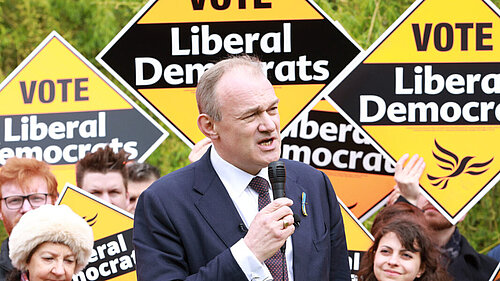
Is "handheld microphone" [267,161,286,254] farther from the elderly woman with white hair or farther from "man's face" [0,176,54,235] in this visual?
"man's face" [0,176,54,235]

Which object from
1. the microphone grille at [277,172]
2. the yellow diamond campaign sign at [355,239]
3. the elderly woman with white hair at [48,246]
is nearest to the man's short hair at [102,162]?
the elderly woman with white hair at [48,246]

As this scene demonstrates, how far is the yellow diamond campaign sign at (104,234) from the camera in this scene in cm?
511

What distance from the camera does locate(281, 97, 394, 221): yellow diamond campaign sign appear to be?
18.4 feet

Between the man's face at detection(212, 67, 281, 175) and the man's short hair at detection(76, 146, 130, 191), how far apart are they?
231cm

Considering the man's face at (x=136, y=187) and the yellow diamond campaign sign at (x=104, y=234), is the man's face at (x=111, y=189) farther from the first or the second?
the yellow diamond campaign sign at (x=104, y=234)

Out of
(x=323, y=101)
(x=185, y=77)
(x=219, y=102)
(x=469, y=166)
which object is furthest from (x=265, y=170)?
(x=323, y=101)

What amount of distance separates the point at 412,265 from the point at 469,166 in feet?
2.19

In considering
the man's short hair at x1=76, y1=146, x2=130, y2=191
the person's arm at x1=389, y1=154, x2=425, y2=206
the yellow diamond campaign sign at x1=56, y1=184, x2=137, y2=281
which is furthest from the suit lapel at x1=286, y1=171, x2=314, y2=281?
the man's short hair at x1=76, y1=146, x2=130, y2=191

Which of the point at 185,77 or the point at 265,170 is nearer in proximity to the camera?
the point at 265,170

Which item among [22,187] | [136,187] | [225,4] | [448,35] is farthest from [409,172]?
[22,187]

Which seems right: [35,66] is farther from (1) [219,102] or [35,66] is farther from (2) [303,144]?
(1) [219,102]

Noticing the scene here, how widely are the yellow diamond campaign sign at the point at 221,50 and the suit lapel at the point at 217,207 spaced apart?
69.3 inches

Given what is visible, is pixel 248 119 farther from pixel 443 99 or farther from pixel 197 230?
pixel 443 99

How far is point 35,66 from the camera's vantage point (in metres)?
5.48
